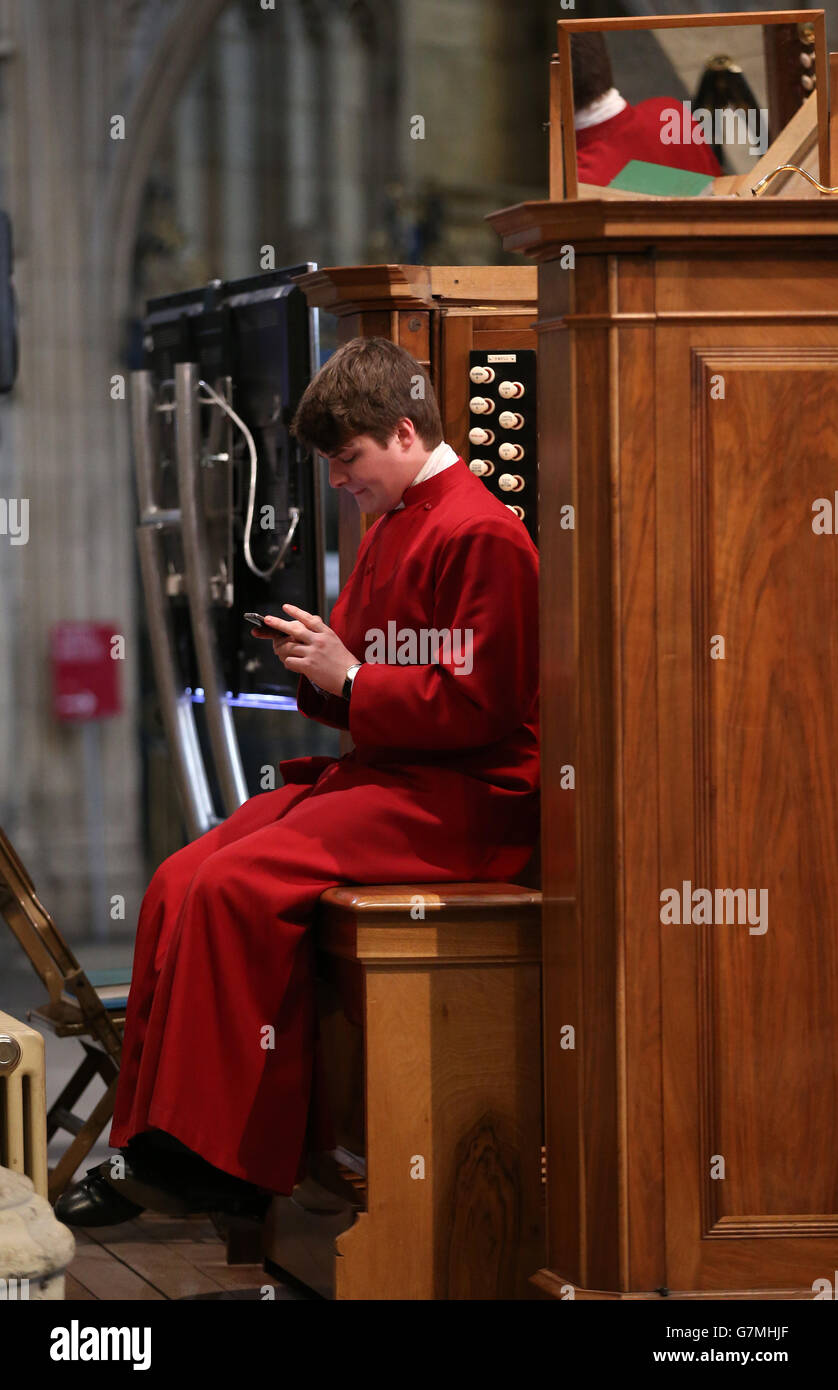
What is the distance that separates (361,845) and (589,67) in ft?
Answer: 4.52

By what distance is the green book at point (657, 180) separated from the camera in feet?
10.7

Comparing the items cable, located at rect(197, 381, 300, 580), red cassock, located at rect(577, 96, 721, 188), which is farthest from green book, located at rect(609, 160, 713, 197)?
cable, located at rect(197, 381, 300, 580)

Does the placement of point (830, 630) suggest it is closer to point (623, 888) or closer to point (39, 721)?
point (623, 888)

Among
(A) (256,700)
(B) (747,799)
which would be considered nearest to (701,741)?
(B) (747,799)

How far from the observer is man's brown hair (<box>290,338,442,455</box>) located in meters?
3.60

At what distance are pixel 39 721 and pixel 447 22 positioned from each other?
143 inches

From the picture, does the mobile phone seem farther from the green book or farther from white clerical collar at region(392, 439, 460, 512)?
the green book

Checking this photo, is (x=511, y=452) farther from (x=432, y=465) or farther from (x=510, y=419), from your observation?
(x=432, y=465)

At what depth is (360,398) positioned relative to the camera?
11.8 ft

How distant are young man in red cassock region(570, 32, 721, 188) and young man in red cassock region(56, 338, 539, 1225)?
567 millimetres

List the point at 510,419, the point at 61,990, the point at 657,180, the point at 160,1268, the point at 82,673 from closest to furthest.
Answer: the point at 657,180
the point at 160,1268
the point at 510,419
the point at 61,990
the point at 82,673

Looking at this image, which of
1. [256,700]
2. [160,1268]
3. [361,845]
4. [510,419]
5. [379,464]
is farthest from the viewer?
[256,700]

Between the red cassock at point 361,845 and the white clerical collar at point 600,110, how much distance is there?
69 cm

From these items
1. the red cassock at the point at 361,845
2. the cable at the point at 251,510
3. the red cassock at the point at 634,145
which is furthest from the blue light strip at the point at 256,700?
the red cassock at the point at 634,145
